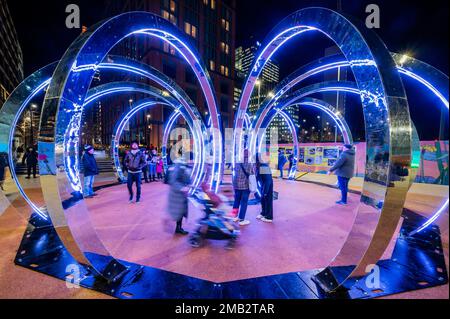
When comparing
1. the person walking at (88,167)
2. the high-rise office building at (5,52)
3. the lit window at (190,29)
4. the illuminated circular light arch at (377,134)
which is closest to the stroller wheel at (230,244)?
the illuminated circular light arch at (377,134)

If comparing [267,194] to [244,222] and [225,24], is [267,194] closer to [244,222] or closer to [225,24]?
[244,222]

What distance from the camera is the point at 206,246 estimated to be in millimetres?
3908

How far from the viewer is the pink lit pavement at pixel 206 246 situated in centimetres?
288

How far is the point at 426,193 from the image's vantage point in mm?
8570

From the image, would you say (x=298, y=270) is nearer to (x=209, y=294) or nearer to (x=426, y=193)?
(x=209, y=294)

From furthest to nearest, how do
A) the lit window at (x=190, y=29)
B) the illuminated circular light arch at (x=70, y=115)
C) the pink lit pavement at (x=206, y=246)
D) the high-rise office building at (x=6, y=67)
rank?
the lit window at (x=190, y=29) < the high-rise office building at (x=6, y=67) < the pink lit pavement at (x=206, y=246) < the illuminated circular light arch at (x=70, y=115)

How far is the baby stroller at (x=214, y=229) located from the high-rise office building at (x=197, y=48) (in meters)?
32.4

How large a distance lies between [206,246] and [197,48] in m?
35.6

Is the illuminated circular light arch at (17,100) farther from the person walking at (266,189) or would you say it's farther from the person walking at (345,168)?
the person walking at (345,168)

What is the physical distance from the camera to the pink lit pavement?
2.88 meters

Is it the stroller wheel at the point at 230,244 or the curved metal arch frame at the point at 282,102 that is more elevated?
the curved metal arch frame at the point at 282,102

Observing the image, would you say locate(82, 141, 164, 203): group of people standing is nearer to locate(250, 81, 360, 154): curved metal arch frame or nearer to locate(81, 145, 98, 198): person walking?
locate(81, 145, 98, 198): person walking

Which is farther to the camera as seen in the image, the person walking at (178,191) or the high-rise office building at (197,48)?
the high-rise office building at (197,48)
